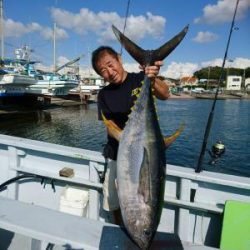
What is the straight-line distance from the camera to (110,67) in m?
2.61

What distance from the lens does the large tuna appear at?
5.94 feet

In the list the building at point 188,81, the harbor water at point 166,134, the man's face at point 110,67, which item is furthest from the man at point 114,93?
the building at point 188,81

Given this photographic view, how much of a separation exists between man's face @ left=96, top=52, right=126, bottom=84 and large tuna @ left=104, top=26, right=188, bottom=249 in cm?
37

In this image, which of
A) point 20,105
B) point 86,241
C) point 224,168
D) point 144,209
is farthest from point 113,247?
point 20,105

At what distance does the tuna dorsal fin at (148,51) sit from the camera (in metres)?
2.10

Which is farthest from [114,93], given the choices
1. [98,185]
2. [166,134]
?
[166,134]

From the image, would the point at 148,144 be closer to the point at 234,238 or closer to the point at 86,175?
the point at 234,238

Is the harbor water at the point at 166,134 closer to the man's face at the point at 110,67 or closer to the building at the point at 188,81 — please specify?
the man's face at the point at 110,67

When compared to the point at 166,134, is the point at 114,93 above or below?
above

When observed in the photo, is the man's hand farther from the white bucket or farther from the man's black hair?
the white bucket

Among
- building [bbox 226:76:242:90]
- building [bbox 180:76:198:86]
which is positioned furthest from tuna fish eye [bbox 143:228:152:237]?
building [bbox 180:76:198:86]

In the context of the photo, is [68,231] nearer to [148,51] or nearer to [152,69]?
[152,69]

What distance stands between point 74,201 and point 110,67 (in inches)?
Result: 64.4

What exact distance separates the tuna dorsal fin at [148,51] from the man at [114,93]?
0.63 feet
